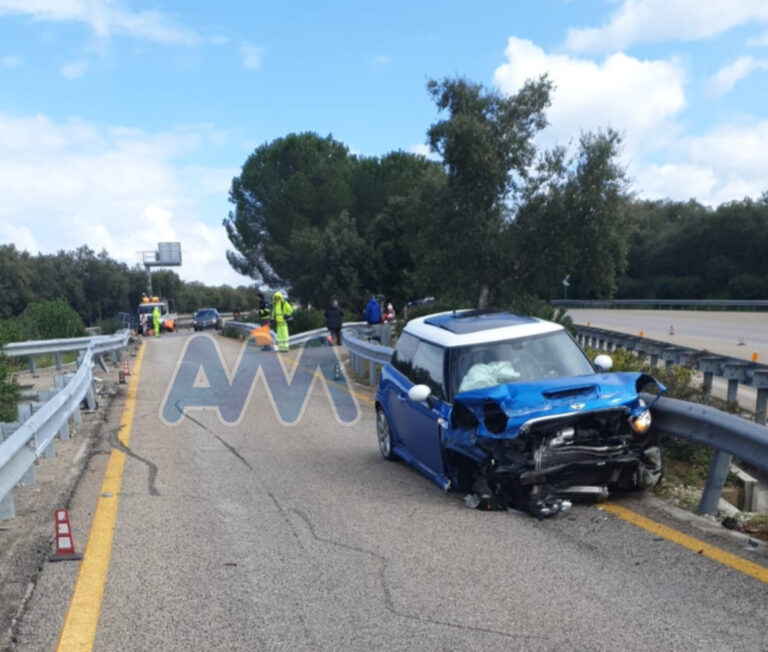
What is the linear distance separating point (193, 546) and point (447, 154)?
17819 millimetres

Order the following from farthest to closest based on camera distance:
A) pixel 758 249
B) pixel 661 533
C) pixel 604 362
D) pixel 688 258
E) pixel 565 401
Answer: pixel 688 258
pixel 758 249
pixel 604 362
pixel 565 401
pixel 661 533

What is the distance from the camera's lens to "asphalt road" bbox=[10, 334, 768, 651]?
434cm

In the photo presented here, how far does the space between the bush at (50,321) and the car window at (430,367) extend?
63.8 feet

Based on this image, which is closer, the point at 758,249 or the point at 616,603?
the point at 616,603

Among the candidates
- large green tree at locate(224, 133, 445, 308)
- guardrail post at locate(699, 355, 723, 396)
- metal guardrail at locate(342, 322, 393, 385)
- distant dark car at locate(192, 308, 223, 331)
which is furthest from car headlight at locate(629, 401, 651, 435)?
distant dark car at locate(192, 308, 223, 331)

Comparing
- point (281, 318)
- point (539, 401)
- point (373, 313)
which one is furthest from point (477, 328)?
point (373, 313)

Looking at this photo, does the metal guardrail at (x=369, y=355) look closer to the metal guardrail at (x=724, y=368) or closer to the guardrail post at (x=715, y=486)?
the metal guardrail at (x=724, y=368)

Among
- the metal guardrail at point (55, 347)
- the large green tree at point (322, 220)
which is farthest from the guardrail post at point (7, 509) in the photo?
the large green tree at point (322, 220)

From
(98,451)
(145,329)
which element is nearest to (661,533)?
(98,451)

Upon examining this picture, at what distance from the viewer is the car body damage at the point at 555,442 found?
21.2ft

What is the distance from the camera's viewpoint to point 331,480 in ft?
27.2

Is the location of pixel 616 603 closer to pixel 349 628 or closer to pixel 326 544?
pixel 349 628

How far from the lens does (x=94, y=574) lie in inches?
213

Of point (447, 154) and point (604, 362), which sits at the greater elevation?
point (447, 154)
